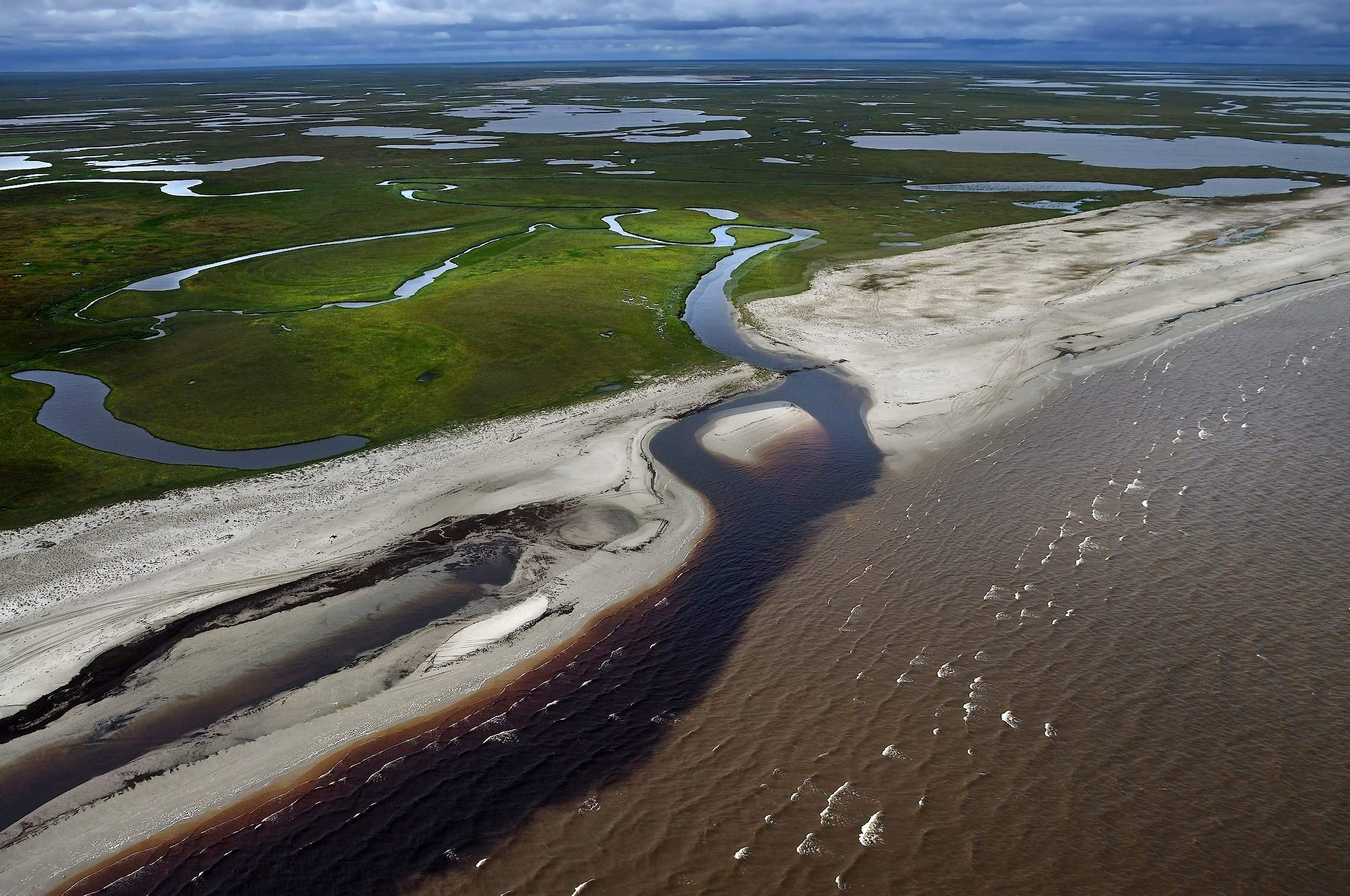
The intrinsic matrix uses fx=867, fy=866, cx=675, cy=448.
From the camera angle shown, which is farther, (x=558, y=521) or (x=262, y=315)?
(x=262, y=315)

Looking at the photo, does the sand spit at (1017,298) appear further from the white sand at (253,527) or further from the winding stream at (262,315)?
the white sand at (253,527)

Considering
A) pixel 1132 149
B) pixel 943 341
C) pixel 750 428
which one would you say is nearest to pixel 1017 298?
pixel 943 341

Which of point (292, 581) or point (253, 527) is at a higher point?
point (253, 527)

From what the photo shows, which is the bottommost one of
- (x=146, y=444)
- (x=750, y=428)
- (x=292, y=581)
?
(x=292, y=581)

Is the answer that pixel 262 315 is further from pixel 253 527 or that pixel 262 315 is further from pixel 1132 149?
pixel 1132 149

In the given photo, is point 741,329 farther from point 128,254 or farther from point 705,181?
point 705,181
